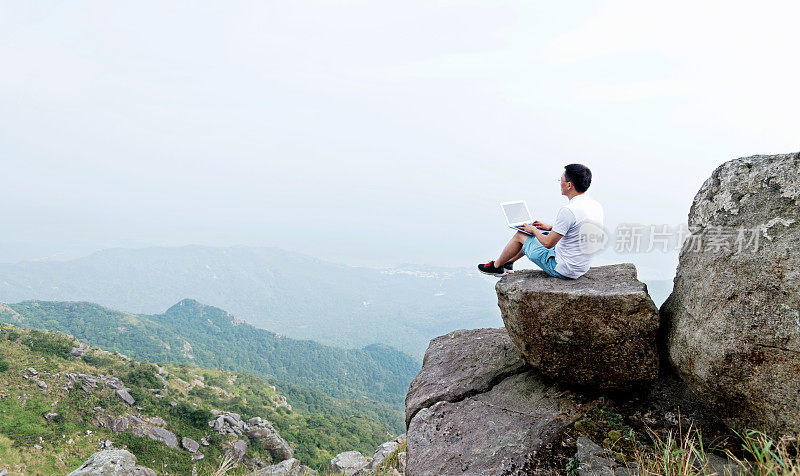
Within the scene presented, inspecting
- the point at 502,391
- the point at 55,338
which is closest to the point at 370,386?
the point at 55,338

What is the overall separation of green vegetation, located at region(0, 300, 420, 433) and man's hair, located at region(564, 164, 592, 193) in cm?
11037

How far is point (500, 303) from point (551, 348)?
129cm

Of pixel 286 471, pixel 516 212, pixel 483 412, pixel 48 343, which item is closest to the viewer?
pixel 483 412

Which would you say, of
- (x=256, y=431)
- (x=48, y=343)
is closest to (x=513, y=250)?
(x=256, y=431)

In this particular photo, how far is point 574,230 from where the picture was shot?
24.3 ft

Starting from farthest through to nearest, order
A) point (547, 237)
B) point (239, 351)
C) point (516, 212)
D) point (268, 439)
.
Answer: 1. point (239, 351)
2. point (268, 439)
3. point (516, 212)
4. point (547, 237)

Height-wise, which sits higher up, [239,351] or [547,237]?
[547,237]

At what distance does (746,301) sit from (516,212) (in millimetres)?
4147

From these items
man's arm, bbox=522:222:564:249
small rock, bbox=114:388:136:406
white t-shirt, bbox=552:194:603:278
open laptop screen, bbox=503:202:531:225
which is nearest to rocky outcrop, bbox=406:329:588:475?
white t-shirt, bbox=552:194:603:278

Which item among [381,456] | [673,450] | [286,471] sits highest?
[673,450]

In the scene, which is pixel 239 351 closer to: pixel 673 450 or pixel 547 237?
pixel 547 237

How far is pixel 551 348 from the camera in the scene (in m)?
7.24

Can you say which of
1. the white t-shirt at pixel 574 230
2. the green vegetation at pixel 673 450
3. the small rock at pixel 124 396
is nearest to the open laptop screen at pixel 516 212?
the white t-shirt at pixel 574 230

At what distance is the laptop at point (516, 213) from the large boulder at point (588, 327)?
1355 millimetres
